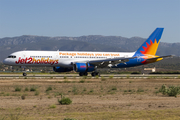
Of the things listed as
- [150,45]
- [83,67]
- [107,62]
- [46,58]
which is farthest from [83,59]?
[150,45]

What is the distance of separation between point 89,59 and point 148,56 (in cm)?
1139

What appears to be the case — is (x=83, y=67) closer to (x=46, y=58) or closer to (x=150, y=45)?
(x=46, y=58)

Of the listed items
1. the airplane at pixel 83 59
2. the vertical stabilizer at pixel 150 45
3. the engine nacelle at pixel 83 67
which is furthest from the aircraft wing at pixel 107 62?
the vertical stabilizer at pixel 150 45

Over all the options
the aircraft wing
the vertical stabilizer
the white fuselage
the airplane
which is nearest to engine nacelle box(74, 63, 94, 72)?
the airplane

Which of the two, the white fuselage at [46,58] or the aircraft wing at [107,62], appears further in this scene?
the aircraft wing at [107,62]

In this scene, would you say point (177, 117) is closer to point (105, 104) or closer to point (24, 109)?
point (105, 104)

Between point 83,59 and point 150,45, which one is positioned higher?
point 150,45

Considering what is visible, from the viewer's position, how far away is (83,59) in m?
49.3

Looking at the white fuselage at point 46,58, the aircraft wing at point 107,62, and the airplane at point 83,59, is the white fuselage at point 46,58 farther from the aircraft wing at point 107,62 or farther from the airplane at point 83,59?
the aircraft wing at point 107,62

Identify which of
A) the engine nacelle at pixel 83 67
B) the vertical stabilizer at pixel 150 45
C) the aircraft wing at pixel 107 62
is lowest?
the engine nacelle at pixel 83 67

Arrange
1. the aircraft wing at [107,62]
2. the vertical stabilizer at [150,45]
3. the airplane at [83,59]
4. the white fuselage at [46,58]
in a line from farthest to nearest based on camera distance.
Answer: the vertical stabilizer at [150,45] → the aircraft wing at [107,62] → the airplane at [83,59] → the white fuselage at [46,58]

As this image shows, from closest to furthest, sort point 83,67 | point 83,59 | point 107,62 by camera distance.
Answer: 1. point 83,67
2. point 107,62
3. point 83,59

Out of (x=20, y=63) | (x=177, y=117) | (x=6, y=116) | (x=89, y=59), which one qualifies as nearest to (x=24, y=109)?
(x=6, y=116)

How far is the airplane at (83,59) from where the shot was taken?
4572 cm
